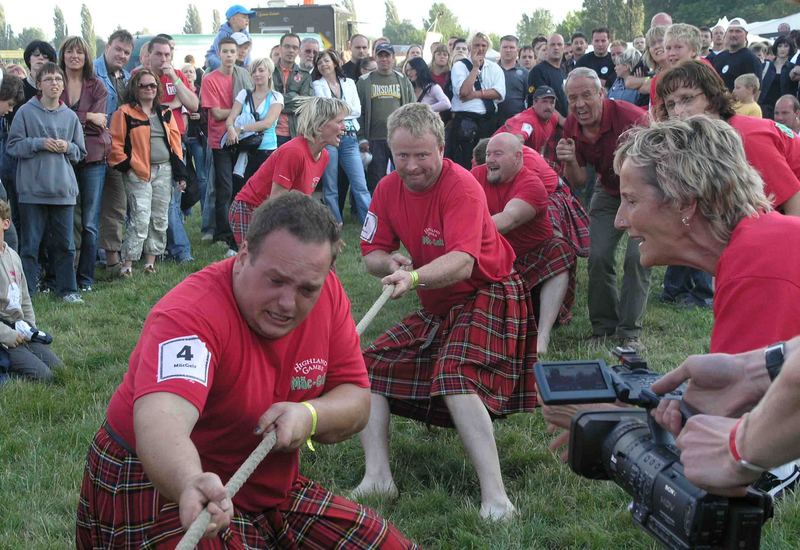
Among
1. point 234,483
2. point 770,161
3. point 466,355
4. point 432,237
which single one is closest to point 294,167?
point 432,237

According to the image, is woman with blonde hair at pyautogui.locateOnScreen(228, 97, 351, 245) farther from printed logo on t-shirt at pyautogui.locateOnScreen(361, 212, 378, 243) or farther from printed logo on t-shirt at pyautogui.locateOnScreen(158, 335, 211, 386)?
printed logo on t-shirt at pyautogui.locateOnScreen(158, 335, 211, 386)

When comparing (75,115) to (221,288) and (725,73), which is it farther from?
(725,73)

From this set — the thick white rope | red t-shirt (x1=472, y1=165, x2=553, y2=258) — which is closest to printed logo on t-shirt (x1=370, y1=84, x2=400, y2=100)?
red t-shirt (x1=472, y1=165, x2=553, y2=258)

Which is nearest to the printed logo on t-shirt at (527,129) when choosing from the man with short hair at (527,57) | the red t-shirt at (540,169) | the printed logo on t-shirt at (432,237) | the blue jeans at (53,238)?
the red t-shirt at (540,169)

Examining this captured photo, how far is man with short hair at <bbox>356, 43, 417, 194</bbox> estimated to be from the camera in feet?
35.9

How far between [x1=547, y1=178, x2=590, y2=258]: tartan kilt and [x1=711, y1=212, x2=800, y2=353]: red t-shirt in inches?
162

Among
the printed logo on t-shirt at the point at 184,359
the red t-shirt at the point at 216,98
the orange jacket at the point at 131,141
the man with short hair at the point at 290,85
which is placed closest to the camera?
the printed logo on t-shirt at the point at 184,359

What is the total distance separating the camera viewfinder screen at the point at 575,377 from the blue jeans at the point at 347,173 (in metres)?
7.89

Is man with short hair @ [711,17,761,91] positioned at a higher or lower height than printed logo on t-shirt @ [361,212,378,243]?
higher

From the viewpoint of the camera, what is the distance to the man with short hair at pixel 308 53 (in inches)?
442

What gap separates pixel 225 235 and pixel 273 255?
732cm

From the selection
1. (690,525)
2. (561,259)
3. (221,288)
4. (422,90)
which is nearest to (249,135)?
(422,90)

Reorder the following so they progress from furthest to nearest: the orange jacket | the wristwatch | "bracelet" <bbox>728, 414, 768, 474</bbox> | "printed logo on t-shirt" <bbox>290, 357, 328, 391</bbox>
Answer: the orange jacket < "printed logo on t-shirt" <bbox>290, 357, 328, 391</bbox> < the wristwatch < "bracelet" <bbox>728, 414, 768, 474</bbox>

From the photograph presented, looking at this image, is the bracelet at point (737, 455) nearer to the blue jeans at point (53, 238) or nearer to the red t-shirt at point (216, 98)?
the blue jeans at point (53, 238)
